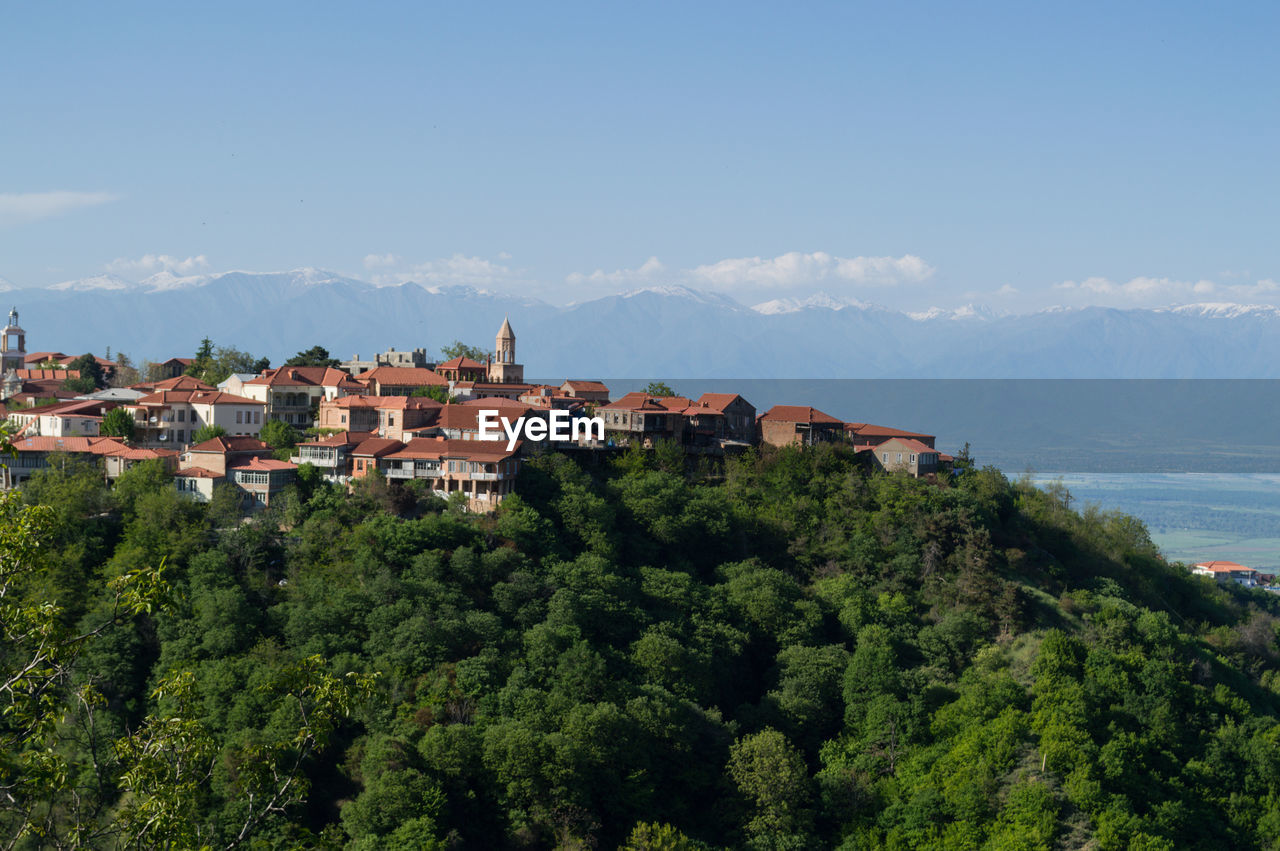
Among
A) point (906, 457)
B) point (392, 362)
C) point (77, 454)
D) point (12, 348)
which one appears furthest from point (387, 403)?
point (12, 348)

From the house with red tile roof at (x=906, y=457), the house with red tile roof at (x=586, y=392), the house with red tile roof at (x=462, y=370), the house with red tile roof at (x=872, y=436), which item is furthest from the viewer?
the house with red tile roof at (x=462, y=370)

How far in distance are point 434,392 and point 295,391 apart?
32.7ft

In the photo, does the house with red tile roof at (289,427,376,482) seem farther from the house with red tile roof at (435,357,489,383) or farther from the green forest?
the house with red tile roof at (435,357,489,383)

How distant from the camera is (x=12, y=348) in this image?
121625 millimetres

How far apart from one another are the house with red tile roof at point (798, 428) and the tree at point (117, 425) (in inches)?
1657

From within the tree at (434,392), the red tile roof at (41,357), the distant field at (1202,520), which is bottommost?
the distant field at (1202,520)

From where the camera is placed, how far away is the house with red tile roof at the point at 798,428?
83.5 metres

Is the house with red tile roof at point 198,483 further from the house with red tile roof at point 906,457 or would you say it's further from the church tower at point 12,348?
the church tower at point 12,348

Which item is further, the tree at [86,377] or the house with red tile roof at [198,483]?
the tree at [86,377]

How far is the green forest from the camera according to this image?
4922 centimetres

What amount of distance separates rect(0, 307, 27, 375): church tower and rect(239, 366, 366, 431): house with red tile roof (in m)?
41.0

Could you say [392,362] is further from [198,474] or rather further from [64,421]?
[198,474]

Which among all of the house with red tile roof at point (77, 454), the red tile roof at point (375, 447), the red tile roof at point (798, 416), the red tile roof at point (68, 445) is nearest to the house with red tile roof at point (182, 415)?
the red tile roof at point (68, 445)

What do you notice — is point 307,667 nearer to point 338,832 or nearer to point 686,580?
point 338,832
